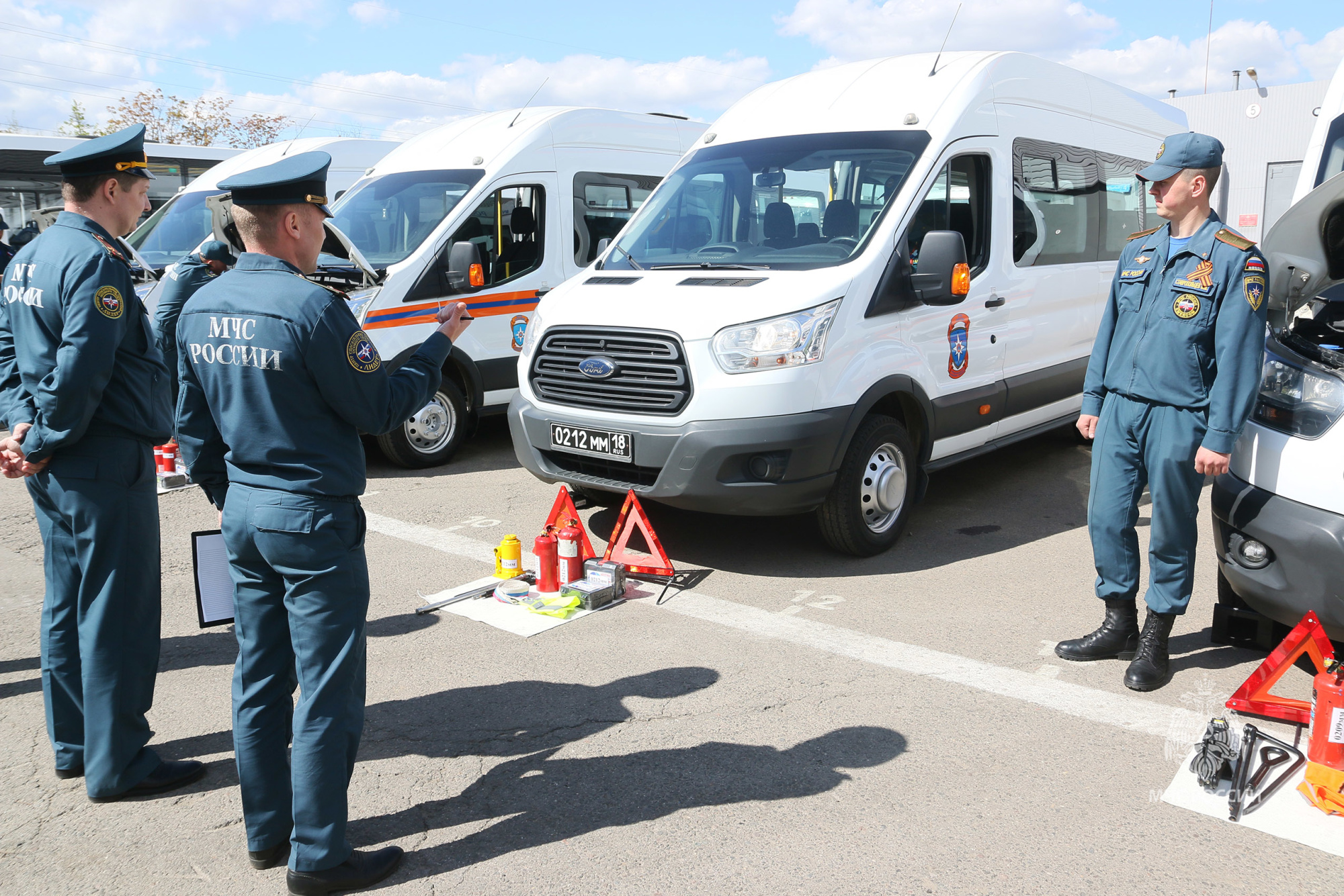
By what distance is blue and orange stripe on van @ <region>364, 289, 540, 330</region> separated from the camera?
289 inches

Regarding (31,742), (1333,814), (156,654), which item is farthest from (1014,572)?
(31,742)

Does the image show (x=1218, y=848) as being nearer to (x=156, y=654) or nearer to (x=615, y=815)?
(x=615, y=815)

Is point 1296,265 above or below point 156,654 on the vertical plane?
above

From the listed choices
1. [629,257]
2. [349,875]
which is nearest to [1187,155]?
[629,257]

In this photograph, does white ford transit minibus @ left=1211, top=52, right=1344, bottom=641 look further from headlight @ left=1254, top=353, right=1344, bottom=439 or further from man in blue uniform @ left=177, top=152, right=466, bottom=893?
man in blue uniform @ left=177, top=152, right=466, bottom=893

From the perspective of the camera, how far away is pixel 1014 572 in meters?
5.28

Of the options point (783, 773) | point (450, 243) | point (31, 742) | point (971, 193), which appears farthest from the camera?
point (450, 243)

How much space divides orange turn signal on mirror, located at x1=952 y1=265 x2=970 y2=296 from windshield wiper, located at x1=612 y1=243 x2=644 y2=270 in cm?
172

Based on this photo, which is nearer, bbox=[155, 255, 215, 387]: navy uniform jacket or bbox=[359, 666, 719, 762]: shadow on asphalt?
bbox=[359, 666, 719, 762]: shadow on asphalt

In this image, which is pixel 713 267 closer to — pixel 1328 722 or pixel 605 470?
pixel 605 470

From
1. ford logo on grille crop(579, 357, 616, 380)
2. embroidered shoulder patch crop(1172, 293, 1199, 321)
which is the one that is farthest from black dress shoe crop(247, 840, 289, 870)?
embroidered shoulder patch crop(1172, 293, 1199, 321)

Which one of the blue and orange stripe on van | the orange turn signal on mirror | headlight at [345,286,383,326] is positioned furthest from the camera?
the blue and orange stripe on van

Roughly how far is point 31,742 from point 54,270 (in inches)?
67.2

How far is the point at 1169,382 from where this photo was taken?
12.3 ft
